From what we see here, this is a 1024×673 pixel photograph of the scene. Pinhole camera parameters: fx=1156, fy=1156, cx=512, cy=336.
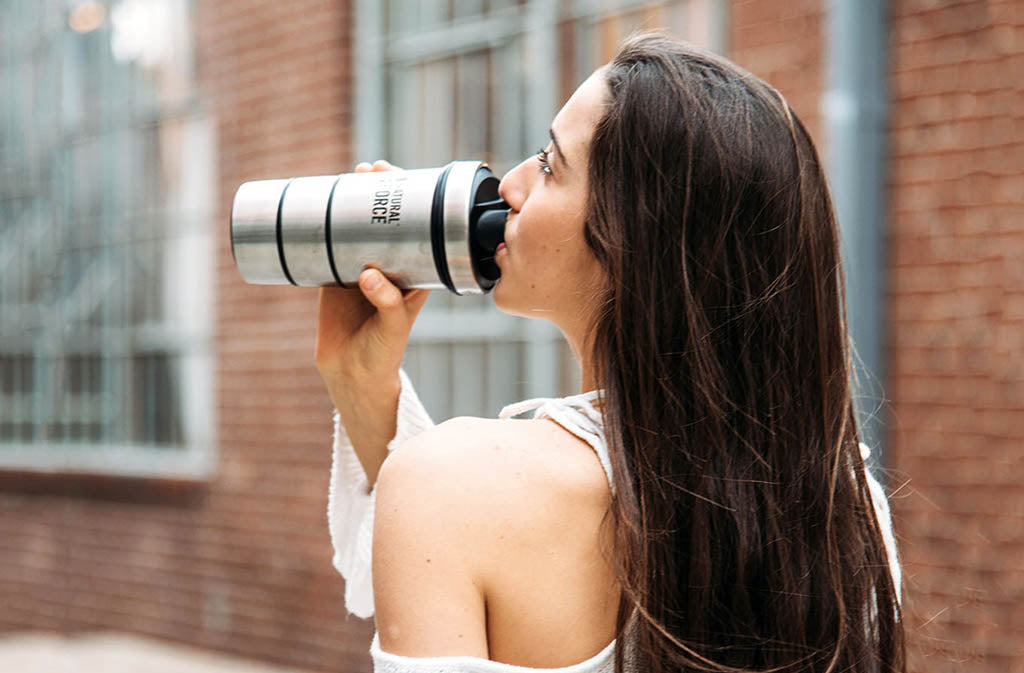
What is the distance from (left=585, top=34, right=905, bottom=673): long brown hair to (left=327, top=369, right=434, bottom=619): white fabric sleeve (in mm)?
529

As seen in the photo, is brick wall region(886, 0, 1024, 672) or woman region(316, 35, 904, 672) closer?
woman region(316, 35, 904, 672)

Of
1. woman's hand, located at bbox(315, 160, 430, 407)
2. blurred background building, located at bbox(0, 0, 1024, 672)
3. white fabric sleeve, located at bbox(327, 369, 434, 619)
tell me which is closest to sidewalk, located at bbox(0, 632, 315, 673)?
blurred background building, located at bbox(0, 0, 1024, 672)

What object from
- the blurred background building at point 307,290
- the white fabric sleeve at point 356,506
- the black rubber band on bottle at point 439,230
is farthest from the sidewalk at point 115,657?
the black rubber band on bottle at point 439,230

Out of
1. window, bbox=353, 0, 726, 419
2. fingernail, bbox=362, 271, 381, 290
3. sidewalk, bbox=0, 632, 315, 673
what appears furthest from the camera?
sidewalk, bbox=0, 632, 315, 673

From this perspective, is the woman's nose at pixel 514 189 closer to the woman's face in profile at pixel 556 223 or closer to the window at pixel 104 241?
the woman's face in profile at pixel 556 223

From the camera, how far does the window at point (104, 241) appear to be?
253 inches

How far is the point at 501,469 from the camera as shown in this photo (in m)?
1.22

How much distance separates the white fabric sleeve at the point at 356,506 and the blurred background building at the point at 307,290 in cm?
83

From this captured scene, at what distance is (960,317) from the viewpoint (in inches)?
135

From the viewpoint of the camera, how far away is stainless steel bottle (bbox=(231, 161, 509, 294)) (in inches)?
57.7

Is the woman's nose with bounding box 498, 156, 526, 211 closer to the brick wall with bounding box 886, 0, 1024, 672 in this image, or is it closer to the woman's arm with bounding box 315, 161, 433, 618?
→ the woman's arm with bounding box 315, 161, 433, 618

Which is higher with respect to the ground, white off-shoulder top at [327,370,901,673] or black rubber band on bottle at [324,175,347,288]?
black rubber band on bottle at [324,175,347,288]

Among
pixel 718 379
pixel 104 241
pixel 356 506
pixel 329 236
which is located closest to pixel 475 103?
pixel 104 241

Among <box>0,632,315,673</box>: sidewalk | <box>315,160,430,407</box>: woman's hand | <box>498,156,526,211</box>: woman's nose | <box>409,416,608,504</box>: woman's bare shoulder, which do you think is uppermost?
<box>498,156,526,211</box>: woman's nose
